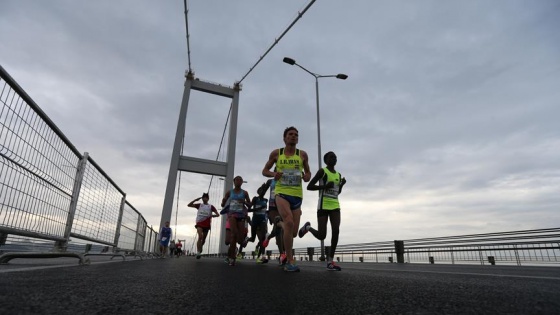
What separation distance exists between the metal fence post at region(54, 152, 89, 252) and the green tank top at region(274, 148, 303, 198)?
10.2 feet

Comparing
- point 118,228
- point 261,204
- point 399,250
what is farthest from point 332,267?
point 399,250

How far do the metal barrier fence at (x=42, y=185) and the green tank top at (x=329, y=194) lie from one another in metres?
3.56

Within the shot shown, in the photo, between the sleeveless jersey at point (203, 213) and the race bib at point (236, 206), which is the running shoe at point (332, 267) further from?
the sleeveless jersey at point (203, 213)

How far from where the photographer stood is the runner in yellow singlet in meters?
4.30

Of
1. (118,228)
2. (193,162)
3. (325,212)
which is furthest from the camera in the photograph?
(193,162)

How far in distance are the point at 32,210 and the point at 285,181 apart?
295 cm

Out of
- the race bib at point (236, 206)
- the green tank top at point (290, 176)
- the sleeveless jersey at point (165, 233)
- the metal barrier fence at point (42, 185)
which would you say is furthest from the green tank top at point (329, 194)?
the sleeveless jersey at point (165, 233)

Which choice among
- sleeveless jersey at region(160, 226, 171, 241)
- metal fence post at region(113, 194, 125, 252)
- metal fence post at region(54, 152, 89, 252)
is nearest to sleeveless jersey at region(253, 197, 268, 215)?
metal fence post at region(113, 194, 125, 252)

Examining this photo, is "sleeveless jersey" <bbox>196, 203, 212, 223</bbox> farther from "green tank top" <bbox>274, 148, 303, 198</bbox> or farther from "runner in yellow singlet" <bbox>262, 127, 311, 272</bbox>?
"green tank top" <bbox>274, 148, 303, 198</bbox>

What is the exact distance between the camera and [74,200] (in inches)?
206

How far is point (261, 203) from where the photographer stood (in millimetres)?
8445

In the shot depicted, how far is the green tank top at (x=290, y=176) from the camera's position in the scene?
4460 millimetres

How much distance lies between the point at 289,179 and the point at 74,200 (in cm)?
330

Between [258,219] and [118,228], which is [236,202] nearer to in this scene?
[258,219]
